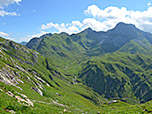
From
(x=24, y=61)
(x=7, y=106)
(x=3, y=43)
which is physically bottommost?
A: (x=7, y=106)

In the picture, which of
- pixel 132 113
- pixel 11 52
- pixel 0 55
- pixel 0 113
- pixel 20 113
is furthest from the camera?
pixel 11 52

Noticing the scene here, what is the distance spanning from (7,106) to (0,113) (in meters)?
2.84

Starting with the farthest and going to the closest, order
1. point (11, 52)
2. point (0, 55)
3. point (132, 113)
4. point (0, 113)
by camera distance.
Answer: point (11, 52), point (0, 55), point (132, 113), point (0, 113)

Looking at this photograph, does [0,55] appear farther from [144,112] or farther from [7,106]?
[144,112]

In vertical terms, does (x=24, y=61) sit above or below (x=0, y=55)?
above

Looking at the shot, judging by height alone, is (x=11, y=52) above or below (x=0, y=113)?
above

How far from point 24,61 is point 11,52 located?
73.1 ft

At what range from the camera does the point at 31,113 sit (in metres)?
19.8

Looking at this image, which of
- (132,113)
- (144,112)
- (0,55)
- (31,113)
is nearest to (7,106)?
(31,113)

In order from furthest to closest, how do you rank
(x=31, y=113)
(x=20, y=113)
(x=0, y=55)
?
(x=0, y=55), (x=31, y=113), (x=20, y=113)

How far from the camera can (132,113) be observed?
28219 millimetres

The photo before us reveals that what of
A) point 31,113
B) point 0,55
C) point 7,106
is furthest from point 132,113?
point 0,55

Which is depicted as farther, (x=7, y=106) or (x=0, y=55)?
(x=0, y=55)

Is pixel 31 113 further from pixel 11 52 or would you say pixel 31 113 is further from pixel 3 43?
pixel 3 43
